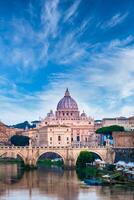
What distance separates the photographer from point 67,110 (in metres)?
155

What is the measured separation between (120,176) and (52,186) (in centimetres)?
608

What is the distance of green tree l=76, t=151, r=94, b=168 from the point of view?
76688 millimetres

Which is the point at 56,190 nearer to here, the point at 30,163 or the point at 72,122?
the point at 30,163

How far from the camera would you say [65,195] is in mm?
45000

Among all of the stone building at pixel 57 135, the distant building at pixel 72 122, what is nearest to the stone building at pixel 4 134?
the distant building at pixel 72 122

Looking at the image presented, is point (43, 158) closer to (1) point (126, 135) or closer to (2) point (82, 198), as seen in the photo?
(1) point (126, 135)

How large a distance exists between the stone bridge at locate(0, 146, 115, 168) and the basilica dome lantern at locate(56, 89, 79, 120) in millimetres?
72336

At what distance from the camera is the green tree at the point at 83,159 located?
76688mm

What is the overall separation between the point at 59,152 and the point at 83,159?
4.23 metres

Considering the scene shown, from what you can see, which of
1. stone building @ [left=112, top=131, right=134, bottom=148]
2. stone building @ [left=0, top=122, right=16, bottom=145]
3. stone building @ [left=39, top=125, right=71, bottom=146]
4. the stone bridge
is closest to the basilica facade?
stone building @ [left=0, top=122, right=16, bottom=145]

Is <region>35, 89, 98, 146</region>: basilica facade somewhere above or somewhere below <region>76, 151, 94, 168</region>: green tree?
above

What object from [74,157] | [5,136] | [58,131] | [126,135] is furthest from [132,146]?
[5,136]

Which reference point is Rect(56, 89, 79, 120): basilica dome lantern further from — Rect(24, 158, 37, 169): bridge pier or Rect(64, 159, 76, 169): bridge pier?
Rect(24, 158, 37, 169): bridge pier

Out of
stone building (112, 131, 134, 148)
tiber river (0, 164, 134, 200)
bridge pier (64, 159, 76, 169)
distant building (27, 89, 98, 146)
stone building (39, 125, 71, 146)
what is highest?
distant building (27, 89, 98, 146)
